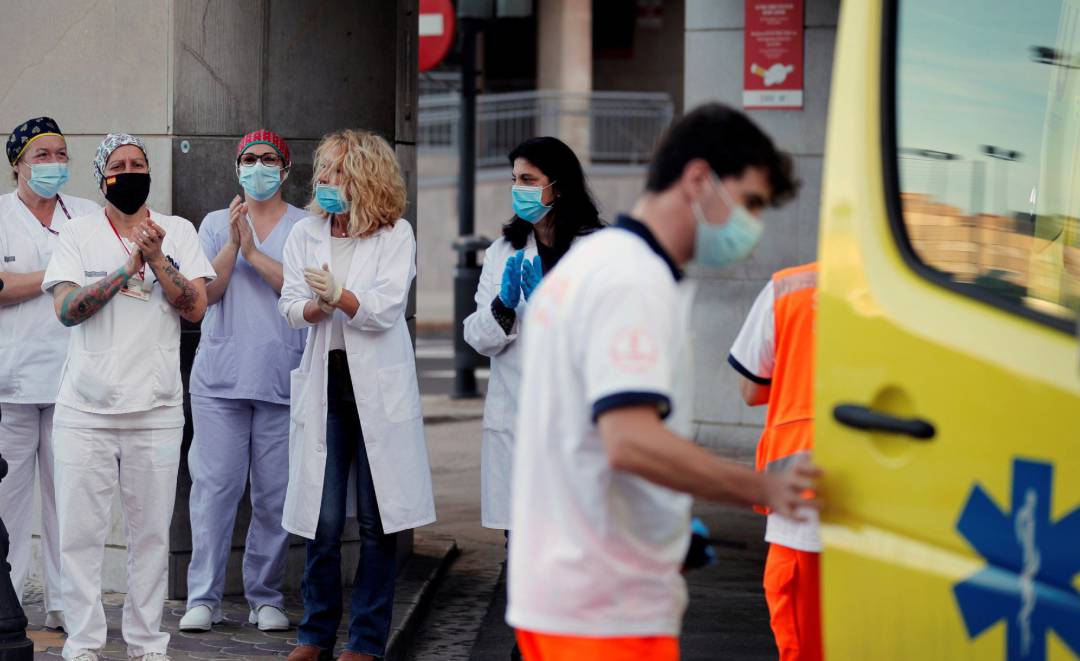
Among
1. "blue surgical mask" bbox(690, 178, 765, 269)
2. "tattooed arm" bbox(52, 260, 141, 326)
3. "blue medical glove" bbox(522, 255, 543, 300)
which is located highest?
A: "blue surgical mask" bbox(690, 178, 765, 269)

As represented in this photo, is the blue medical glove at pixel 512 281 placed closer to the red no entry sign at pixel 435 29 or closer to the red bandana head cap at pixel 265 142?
the red bandana head cap at pixel 265 142

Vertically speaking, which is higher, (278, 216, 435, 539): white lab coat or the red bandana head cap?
the red bandana head cap

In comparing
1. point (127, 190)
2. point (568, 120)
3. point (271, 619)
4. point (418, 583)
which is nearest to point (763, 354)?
point (127, 190)

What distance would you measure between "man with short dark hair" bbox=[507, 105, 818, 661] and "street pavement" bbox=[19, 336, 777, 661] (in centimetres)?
348

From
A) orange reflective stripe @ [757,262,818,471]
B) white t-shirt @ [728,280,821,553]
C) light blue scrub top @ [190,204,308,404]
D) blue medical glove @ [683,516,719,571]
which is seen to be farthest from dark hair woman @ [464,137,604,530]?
blue medical glove @ [683,516,719,571]

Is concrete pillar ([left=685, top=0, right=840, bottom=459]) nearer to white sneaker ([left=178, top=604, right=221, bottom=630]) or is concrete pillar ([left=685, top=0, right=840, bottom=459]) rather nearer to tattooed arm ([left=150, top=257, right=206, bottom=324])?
white sneaker ([left=178, top=604, right=221, bottom=630])

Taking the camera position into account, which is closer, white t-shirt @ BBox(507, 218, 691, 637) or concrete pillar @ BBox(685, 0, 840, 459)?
white t-shirt @ BBox(507, 218, 691, 637)

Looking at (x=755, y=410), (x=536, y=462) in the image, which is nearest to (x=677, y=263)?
(x=536, y=462)

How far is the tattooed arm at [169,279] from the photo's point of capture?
5.59 m

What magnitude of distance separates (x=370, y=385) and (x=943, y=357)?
131 inches

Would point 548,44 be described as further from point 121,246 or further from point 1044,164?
point 1044,164

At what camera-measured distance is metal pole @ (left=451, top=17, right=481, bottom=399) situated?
47.6 feet

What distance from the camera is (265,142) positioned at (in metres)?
6.41

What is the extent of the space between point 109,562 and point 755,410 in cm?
554
